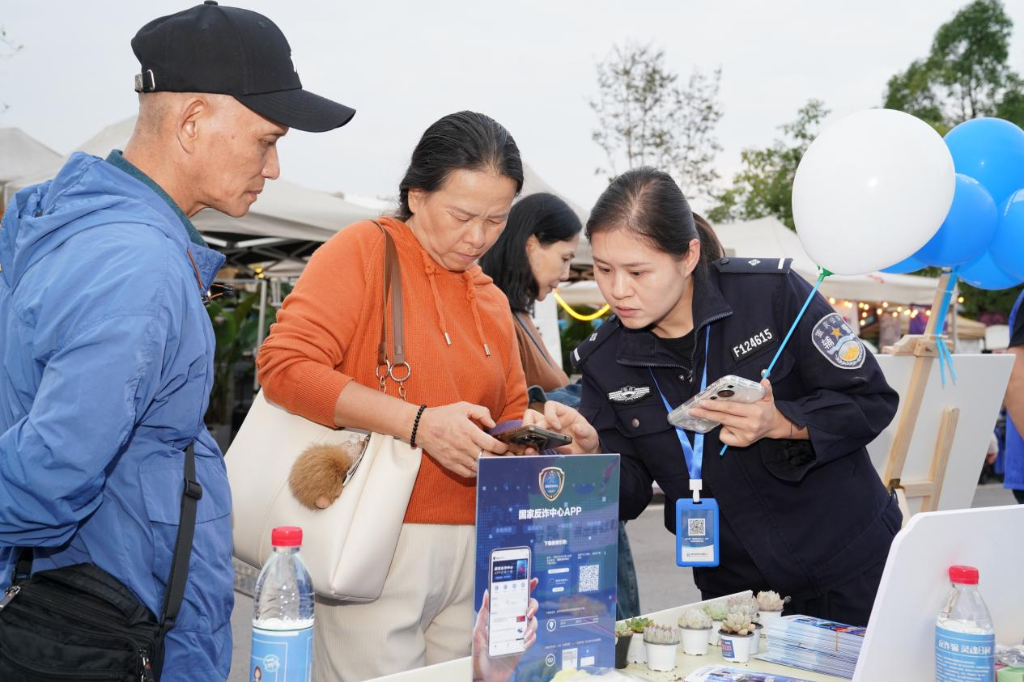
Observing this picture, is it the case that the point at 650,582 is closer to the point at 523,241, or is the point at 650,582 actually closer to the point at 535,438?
the point at 523,241

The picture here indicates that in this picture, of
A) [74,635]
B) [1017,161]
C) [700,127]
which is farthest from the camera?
[700,127]

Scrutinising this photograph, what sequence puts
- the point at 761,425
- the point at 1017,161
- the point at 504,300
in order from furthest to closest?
the point at 1017,161, the point at 504,300, the point at 761,425

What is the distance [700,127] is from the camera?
1867cm

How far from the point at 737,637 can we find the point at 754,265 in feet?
2.83

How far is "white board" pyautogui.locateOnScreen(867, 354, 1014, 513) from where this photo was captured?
347 cm

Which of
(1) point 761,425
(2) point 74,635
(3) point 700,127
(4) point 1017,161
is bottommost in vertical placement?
(2) point 74,635

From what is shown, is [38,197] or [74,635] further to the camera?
[38,197]

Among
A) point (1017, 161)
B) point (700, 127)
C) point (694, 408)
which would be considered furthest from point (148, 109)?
point (700, 127)

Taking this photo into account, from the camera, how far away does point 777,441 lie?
6.46 feet

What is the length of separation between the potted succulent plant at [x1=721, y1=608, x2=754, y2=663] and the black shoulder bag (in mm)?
1043

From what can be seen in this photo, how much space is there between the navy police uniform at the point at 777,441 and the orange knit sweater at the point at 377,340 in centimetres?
36

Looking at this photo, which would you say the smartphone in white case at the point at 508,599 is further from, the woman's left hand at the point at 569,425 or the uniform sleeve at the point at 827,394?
the uniform sleeve at the point at 827,394

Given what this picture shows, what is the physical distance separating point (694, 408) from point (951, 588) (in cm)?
62

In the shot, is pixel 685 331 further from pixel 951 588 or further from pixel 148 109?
pixel 148 109
